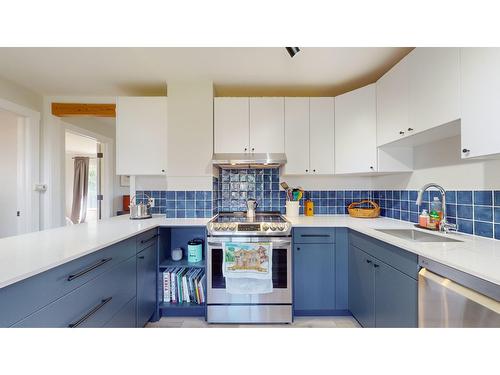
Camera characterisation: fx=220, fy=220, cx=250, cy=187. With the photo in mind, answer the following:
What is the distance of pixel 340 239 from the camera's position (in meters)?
2.02

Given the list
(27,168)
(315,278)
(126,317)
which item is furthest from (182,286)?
(27,168)

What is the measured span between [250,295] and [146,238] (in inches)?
40.0

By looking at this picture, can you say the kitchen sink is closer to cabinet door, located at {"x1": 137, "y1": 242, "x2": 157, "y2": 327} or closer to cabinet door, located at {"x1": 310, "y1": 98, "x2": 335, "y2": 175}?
cabinet door, located at {"x1": 310, "y1": 98, "x2": 335, "y2": 175}

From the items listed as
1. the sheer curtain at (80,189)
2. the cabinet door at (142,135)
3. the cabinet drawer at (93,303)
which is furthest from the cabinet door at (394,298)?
the sheer curtain at (80,189)

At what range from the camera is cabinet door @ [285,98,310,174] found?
2.35 meters

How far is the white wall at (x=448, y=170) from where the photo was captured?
140 cm

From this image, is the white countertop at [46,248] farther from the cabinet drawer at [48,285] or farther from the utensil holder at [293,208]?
the utensil holder at [293,208]

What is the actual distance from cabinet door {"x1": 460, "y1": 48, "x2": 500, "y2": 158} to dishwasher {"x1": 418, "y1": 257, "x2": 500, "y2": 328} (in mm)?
609

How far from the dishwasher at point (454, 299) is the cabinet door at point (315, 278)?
2.81 ft

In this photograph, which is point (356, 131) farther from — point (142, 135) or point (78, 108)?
point (78, 108)

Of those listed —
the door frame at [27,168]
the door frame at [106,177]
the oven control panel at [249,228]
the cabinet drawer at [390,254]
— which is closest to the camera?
the cabinet drawer at [390,254]

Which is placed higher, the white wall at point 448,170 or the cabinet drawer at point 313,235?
the white wall at point 448,170

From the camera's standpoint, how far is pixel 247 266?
1877 mm
